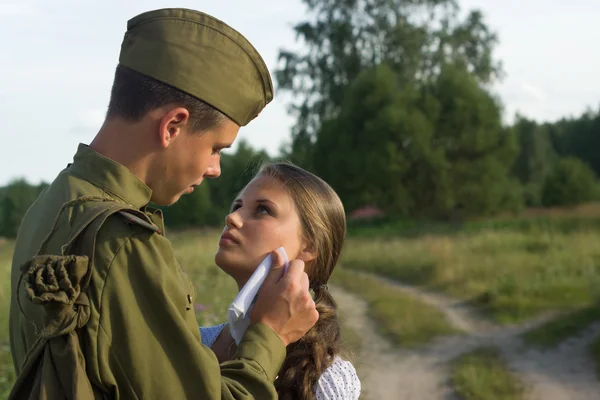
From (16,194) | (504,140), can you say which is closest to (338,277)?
(504,140)

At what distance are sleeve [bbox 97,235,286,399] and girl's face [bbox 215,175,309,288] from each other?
0.79 meters

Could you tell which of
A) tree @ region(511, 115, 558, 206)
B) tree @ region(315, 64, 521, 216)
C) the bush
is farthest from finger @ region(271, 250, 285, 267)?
tree @ region(511, 115, 558, 206)

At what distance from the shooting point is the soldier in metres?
1.50

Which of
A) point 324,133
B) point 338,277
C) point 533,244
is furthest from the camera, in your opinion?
point 324,133

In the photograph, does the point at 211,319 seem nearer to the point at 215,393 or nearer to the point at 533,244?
the point at 215,393

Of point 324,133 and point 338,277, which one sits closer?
point 338,277

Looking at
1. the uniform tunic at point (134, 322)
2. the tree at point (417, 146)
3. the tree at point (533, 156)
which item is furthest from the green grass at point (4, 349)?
the tree at point (533, 156)

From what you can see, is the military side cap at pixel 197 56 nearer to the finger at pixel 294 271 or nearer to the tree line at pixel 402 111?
the finger at pixel 294 271

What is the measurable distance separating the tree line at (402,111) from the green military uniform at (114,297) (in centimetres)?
2728

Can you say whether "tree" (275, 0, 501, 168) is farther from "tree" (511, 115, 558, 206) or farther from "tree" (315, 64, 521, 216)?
"tree" (511, 115, 558, 206)

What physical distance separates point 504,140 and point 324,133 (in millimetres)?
7056

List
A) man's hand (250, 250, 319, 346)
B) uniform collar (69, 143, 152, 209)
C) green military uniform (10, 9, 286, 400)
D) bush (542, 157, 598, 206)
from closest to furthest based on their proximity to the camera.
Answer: green military uniform (10, 9, 286, 400)
uniform collar (69, 143, 152, 209)
man's hand (250, 250, 319, 346)
bush (542, 157, 598, 206)

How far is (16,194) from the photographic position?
151 feet

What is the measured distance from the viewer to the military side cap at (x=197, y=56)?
1.73 m
